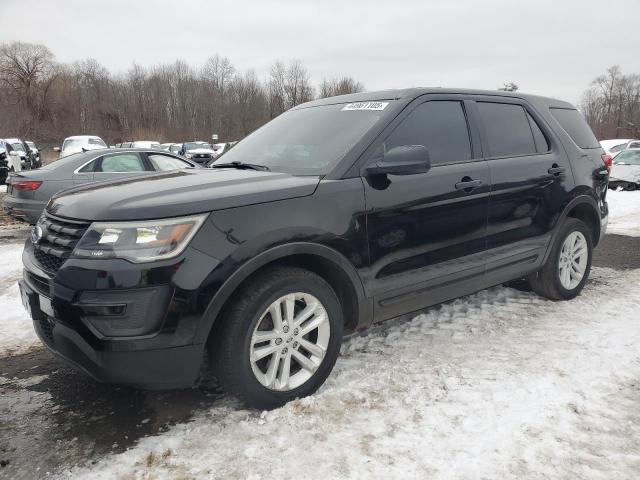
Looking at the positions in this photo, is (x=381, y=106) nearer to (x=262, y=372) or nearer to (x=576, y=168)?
(x=262, y=372)

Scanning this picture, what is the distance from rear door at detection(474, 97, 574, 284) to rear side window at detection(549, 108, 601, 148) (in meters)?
0.33

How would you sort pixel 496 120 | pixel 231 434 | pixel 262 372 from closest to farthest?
pixel 231 434 < pixel 262 372 < pixel 496 120

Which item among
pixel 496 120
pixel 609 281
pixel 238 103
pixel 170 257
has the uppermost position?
pixel 238 103

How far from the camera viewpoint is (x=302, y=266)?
2898 millimetres

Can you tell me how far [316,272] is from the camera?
2969 mm

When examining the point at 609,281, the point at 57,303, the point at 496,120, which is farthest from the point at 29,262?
the point at 609,281

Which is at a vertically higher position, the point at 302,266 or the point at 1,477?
the point at 302,266

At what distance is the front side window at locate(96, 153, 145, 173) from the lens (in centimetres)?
870

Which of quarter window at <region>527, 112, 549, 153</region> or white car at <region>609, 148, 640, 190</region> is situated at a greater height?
quarter window at <region>527, 112, 549, 153</region>

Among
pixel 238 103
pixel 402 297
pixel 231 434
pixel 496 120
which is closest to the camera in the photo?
pixel 231 434

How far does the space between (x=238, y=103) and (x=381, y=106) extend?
67.5 meters

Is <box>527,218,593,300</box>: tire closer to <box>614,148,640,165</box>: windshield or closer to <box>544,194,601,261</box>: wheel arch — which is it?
<box>544,194,601,261</box>: wheel arch

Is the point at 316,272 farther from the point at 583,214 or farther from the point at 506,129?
the point at 583,214

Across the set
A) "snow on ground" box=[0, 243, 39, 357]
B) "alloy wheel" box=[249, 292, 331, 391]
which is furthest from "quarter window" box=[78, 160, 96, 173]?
"alloy wheel" box=[249, 292, 331, 391]
